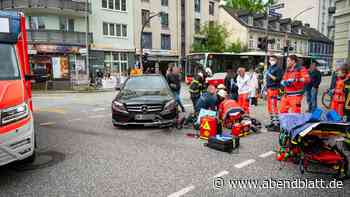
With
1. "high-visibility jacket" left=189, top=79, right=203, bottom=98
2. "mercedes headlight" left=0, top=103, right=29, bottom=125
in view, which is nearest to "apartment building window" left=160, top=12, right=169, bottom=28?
"high-visibility jacket" left=189, top=79, right=203, bottom=98

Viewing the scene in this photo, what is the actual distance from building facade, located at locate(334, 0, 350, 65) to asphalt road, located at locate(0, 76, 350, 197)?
10.4m

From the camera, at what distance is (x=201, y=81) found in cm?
898

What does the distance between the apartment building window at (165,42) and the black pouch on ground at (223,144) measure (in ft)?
101

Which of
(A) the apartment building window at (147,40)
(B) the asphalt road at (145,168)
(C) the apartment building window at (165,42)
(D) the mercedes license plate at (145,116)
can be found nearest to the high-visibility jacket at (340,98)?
(B) the asphalt road at (145,168)

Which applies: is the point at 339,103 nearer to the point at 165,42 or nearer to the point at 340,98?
the point at 340,98

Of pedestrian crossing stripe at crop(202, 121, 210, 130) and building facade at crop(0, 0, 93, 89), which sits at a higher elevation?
building facade at crop(0, 0, 93, 89)

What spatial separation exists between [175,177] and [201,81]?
530 cm

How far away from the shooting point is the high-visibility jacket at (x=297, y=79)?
6.20 metres

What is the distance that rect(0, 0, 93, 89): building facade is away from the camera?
2584 centimetres

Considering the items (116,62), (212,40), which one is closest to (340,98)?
(116,62)

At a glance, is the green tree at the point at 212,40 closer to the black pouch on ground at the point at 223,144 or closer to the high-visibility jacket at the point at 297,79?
the high-visibility jacket at the point at 297,79

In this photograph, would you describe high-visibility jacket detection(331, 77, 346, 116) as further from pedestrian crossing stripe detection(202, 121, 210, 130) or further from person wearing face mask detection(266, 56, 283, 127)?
pedestrian crossing stripe detection(202, 121, 210, 130)

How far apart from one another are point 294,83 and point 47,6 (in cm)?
2629

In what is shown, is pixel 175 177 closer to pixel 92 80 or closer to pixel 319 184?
pixel 319 184
